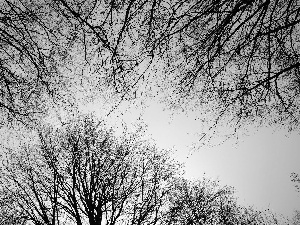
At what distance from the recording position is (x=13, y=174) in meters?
10.1

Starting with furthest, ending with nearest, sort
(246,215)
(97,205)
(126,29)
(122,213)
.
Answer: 1. (246,215)
2. (122,213)
3. (97,205)
4. (126,29)

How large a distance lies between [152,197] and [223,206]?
1549cm

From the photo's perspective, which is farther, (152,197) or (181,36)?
(152,197)

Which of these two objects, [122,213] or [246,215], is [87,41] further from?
[246,215]

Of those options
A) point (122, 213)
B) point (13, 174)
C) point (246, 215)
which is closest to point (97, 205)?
point (122, 213)

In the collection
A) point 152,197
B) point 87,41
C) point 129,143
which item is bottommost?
point 152,197

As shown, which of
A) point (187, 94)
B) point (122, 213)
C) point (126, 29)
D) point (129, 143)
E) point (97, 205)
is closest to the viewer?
point (126, 29)

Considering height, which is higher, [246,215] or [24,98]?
[246,215]

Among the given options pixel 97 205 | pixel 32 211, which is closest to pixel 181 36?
pixel 97 205

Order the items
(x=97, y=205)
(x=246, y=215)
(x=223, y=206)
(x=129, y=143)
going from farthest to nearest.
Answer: (x=246, y=215)
(x=223, y=206)
(x=129, y=143)
(x=97, y=205)

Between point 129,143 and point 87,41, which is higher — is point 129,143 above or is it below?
above

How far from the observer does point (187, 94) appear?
17.3 ft

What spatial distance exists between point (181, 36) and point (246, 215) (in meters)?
28.4

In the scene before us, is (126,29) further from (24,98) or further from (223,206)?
(223,206)
